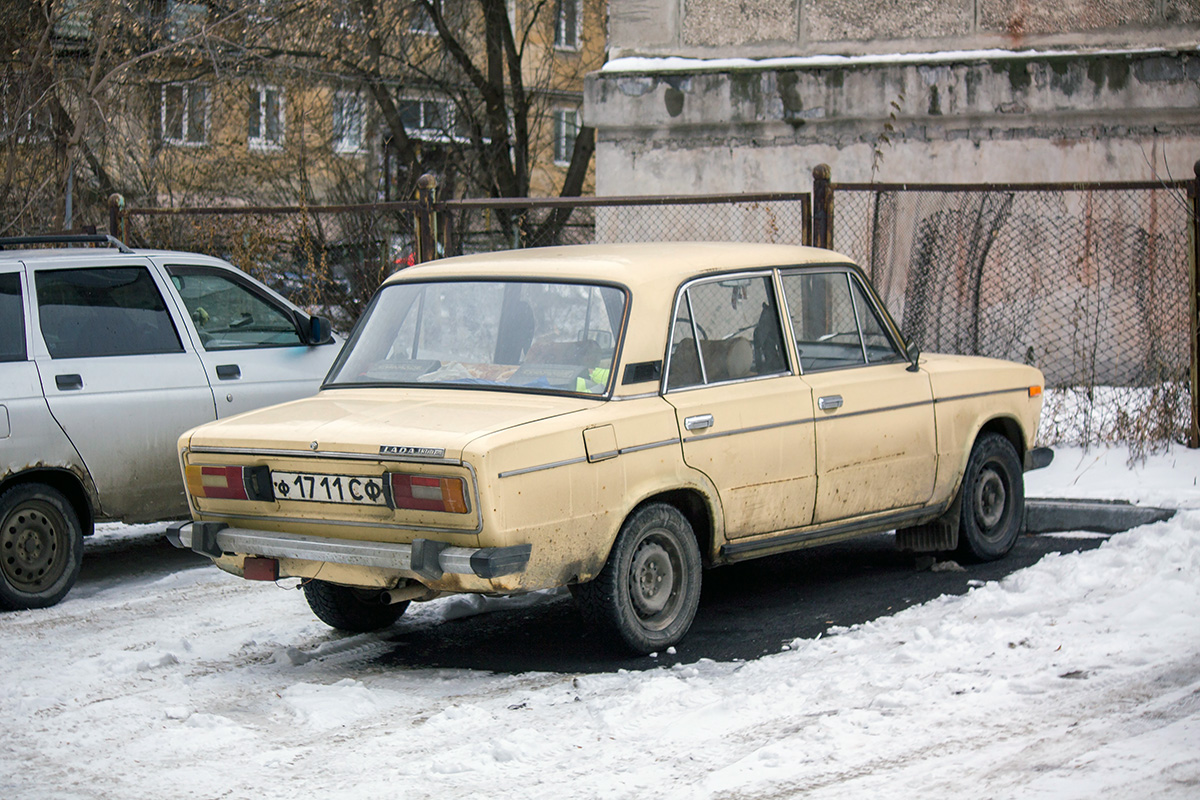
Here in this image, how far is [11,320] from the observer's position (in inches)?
282

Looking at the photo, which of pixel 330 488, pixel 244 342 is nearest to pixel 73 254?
pixel 244 342

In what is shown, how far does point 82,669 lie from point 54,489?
170cm

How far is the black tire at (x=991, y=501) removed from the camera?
7273 mm

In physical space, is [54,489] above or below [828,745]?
above

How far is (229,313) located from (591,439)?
3.53 meters

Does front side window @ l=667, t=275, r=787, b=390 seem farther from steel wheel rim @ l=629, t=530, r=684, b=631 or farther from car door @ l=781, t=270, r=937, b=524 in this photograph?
steel wheel rim @ l=629, t=530, r=684, b=631

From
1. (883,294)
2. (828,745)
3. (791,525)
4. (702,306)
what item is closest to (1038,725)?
(828,745)

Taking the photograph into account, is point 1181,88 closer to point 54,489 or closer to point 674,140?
point 674,140

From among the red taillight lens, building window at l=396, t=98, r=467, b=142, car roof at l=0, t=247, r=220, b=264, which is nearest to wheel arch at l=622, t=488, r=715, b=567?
the red taillight lens

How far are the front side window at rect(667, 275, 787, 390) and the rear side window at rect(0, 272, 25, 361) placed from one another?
3491 mm

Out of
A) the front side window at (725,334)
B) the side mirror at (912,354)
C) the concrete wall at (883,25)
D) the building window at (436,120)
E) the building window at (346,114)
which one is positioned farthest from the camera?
the building window at (436,120)

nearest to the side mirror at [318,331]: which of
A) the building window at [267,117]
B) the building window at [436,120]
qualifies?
the building window at [267,117]

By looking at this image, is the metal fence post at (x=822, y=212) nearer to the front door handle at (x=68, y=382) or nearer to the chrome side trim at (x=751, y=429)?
the chrome side trim at (x=751, y=429)

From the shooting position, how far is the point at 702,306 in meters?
6.10
